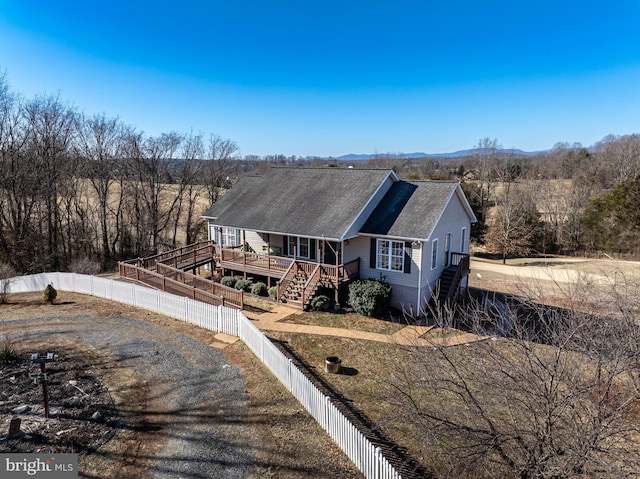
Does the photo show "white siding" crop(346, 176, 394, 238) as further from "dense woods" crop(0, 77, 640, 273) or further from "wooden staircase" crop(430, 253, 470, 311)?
"dense woods" crop(0, 77, 640, 273)

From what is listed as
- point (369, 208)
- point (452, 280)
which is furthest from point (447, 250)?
point (369, 208)

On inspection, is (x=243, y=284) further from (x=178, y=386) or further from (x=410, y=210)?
(x=178, y=386)

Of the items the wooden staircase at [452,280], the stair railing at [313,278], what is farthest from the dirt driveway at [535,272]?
the stair railing at [313,278]

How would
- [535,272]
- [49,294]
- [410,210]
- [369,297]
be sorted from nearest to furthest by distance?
[369,297], [49,294], [410,210], [535,272]

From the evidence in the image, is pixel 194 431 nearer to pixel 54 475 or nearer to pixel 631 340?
pixel 54 475

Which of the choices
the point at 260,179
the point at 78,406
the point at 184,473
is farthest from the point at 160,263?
the point at 184,473

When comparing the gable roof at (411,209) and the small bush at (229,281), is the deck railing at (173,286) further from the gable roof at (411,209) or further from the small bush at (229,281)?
the gable roof at (411,209)
